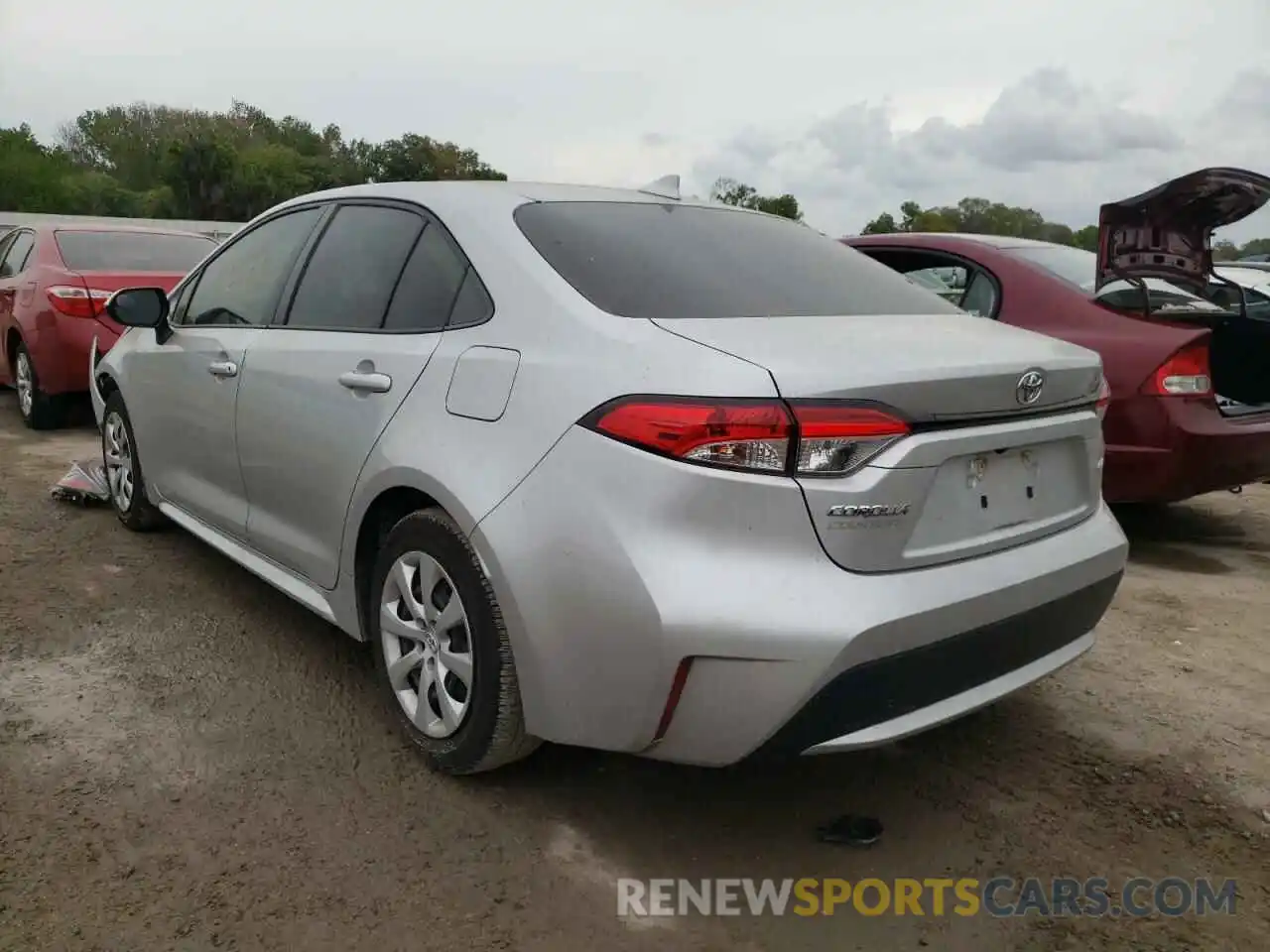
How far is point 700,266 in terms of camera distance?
2.69m

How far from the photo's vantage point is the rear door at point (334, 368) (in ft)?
9.07

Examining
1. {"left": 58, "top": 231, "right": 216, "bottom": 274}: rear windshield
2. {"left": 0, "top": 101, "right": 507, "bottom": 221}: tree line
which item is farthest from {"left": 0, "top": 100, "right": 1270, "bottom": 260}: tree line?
{"left": 58, "top": 231, "right": 216, "bottom": 274}: rear windshield

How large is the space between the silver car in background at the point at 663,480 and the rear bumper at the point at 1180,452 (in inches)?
68.4

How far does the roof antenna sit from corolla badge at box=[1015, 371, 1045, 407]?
55.9 inches

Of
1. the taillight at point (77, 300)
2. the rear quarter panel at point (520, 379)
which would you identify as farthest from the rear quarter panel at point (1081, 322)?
the taillight at point (77, 300)

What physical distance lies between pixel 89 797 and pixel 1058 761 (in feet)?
8.38

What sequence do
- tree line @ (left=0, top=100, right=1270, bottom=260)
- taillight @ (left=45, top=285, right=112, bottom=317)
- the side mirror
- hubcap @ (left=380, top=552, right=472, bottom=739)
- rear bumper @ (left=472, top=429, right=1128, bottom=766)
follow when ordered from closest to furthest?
rear bumper @ (left=472, top=429, right=1128, bottom=766) → hubcap @ (left=380, top=552, right=472, bottom=739) → the side mirror → taillight @ (left=45, top=285, right=112, bottom=317) → tree line @ (left=0, top=100, right=1270, bottom=260)

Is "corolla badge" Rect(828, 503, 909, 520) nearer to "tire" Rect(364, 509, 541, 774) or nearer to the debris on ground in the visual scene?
"tire" Rect(364, 509, 541, 774)

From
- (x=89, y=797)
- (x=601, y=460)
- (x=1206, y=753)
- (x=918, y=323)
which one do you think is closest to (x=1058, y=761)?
(x=1206, y=753)

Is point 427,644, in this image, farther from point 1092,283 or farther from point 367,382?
point 1092,283

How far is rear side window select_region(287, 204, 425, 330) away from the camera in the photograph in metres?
2.98

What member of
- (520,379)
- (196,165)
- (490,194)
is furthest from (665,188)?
(196,165)

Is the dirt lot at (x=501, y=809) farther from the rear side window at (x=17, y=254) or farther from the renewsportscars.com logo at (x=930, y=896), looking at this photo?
the rear side window at (x=17, y=254)

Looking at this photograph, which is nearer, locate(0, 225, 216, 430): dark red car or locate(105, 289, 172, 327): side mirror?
locate(105, 289, 172, 327): side mirror
